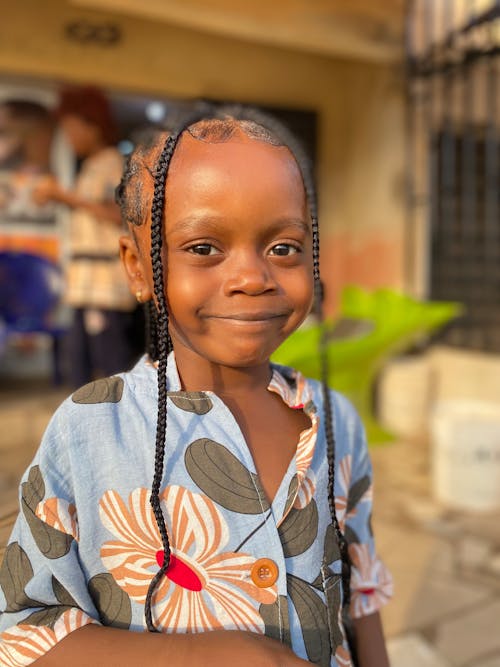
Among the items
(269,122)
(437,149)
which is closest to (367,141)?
(437,149)

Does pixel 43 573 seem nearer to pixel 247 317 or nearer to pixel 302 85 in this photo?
pixel 247 317

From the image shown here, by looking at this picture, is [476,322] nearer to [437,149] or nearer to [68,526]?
[437,149]

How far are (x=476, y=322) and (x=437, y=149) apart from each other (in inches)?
56.2

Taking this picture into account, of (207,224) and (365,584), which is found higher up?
(207,224)

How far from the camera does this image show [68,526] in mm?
711

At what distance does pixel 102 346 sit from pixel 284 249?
8.12 feet

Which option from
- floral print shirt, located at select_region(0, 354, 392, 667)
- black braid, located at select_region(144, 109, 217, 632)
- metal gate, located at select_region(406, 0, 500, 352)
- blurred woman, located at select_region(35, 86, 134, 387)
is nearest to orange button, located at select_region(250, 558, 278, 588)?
floral print shirt, located at select_region(0, 354, 392, 667)

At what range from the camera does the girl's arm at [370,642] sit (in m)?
0.92

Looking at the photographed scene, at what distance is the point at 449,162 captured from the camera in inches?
180

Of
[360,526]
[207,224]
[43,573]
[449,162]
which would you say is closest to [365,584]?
[360,526]

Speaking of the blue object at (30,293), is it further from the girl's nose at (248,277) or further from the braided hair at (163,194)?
the girl's nose at (248,277)

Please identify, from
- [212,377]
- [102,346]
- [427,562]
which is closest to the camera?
[212,377]

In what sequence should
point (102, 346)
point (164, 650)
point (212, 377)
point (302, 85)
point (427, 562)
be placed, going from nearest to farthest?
point (164, 650), point (212, 377), point (427, 562), point (102, 346), point (302, 85)

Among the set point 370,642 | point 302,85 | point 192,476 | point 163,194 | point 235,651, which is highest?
point 302,85
